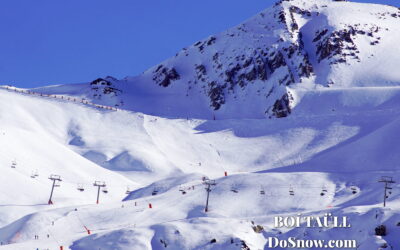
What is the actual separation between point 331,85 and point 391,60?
73.9 ft

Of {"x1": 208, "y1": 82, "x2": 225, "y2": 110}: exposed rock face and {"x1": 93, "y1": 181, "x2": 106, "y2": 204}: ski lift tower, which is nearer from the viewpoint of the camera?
{"x1": 93, "y1": 181, "x2": 106, "y2": 204}: ski lift tower

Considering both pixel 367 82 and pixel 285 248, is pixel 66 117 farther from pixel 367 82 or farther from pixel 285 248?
pixel 285 248

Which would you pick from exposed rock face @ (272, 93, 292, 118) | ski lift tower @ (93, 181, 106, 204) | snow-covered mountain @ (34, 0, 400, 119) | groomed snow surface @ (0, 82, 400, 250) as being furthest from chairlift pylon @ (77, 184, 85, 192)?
snow-covered mountain @ (34, 0, 400, 119)

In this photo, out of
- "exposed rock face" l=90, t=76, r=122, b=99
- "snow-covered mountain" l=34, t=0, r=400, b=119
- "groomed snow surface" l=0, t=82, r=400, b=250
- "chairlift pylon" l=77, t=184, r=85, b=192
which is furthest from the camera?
"exposed rock face" l=90, t=76, r=122, b=99

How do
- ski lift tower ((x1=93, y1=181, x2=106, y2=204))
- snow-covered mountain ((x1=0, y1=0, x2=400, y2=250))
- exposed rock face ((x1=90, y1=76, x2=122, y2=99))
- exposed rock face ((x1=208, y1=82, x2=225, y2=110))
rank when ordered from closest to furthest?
snow-covered mountain ((x1=0, y1=0, x2=400, y2=250)) → ski lift tower ((x1=93, y1=181, x2=106, y2=204)) → exposed rock face ((x1=208, y1=82, x2=225, y2=110)) → exposed rock face ((x1=90, y1=76, x2=122, y2=99))

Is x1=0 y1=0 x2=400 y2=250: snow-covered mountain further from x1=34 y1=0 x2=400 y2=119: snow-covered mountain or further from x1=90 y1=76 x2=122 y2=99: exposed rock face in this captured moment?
x1=90 y1=76 x2=122 y2=99: exposed rock face

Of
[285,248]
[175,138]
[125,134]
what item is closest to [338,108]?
[175,138]

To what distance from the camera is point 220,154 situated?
13700 cm

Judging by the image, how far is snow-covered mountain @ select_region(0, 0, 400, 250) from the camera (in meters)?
68.6

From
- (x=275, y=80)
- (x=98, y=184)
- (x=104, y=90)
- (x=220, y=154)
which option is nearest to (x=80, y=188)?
(x=98, y=184)

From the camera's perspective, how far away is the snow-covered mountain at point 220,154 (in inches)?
2699

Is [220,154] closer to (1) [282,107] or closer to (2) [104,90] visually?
(1) [282,107]

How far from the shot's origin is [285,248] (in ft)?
209

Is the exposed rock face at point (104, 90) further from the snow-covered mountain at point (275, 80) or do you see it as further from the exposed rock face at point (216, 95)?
the exposed rock face at point (216, 95)
